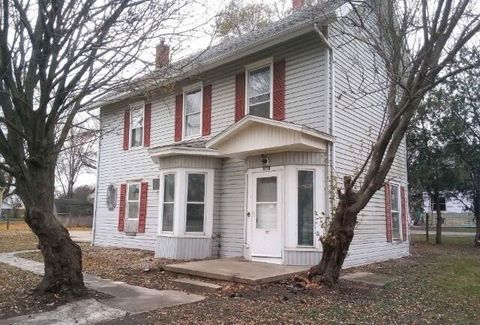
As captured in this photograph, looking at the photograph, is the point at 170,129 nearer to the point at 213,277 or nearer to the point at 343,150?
the point at 343,150

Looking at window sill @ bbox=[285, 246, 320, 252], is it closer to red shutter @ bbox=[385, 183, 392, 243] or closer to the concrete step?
the concrete step

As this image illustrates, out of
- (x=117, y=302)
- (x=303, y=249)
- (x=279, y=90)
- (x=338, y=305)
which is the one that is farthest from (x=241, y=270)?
(x=279, y=90)

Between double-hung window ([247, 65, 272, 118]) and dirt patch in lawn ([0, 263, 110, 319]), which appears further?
double-hung window ([247, 65, 272, 118])

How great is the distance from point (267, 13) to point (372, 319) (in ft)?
48.2

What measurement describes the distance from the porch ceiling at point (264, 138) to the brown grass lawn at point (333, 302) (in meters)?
3.17

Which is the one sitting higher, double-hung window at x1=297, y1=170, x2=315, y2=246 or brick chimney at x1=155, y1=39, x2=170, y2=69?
brick chimney at x1=155, y1=39, x2=170, y2=69

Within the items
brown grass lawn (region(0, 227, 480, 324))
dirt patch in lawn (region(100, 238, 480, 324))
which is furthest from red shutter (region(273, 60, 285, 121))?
dirt patch in lawn (region(100, 238, 480, 324))

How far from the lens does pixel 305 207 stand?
34.6ft

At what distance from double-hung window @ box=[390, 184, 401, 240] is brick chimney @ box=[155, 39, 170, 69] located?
8.50 meters

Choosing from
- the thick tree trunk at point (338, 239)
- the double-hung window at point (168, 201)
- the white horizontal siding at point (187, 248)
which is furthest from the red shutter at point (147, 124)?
the thick tree trunk at point (338, 239)

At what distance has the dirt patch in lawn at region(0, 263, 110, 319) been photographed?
656 cm

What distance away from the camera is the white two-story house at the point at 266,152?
→ 34.4 feet

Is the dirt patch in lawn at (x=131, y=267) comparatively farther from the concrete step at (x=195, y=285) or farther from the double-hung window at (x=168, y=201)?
the double-hung window at (x=168, y=201)

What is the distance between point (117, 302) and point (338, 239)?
401 cm
